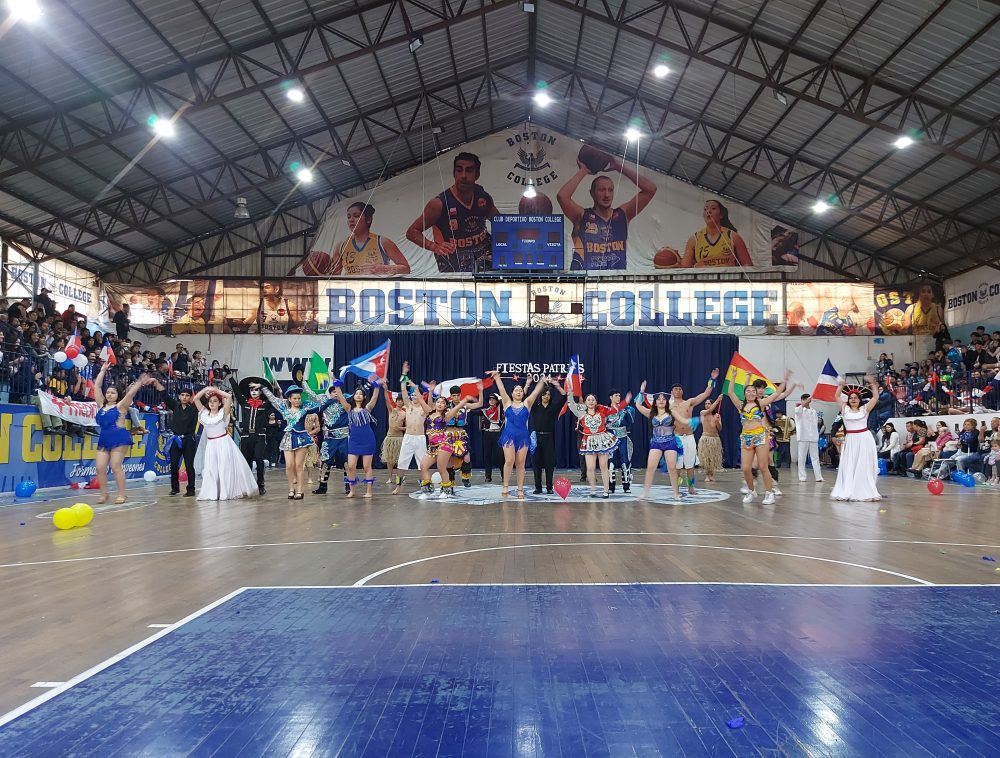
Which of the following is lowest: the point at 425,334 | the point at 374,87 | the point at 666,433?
the point at 666,433

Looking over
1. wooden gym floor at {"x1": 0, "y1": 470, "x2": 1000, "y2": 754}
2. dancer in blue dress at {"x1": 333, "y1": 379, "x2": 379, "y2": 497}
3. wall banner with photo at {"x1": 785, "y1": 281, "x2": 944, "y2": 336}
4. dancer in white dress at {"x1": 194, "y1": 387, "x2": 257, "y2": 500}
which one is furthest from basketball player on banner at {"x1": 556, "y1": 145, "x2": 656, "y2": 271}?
dancer in white dress at {"x1": 194, "y1": 387, "x2": 257, "y2": 500}

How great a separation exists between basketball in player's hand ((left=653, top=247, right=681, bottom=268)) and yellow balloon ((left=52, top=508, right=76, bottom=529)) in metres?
19.9

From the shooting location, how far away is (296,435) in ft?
35.7

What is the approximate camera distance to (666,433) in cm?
1030

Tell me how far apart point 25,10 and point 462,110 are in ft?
43.4

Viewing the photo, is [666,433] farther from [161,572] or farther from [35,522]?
[35,522]

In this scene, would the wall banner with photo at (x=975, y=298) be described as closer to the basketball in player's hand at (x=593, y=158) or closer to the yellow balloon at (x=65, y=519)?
the basketball in player's hand at (x=593, y=158)

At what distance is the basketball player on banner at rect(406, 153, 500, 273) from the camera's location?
24.3m

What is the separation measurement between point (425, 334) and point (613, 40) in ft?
33.3

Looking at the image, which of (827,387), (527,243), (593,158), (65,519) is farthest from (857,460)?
(593,158)

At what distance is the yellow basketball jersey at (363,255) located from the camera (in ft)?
80.0

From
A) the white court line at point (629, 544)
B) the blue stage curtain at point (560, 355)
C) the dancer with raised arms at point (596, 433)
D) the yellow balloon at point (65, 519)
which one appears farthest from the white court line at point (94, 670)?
the blue stage curtain at point (560, 355)

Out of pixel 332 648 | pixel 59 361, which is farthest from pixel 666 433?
pixel 59 361

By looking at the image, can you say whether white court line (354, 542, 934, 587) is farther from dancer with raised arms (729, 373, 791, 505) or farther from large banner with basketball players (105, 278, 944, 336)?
large banner with basketball players (105, 278, 944, 336)
